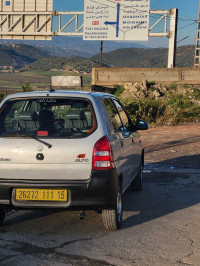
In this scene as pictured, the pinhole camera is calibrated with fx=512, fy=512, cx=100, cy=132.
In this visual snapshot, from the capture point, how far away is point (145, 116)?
2234 centimetres

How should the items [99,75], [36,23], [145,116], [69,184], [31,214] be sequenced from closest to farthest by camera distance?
[69,184]
[31,214]
[145,116]
[99,75]
[36,23]

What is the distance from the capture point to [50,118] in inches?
241

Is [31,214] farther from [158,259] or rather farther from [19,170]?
[158,259]

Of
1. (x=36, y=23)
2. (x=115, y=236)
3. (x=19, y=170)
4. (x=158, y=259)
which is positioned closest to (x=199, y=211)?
(x=115, y=236)

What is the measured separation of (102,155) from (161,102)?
1863 cm

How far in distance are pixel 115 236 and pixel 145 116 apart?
16643 mm

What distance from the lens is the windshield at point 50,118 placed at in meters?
5.88

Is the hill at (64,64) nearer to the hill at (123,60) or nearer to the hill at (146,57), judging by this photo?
the hill at (123,60)

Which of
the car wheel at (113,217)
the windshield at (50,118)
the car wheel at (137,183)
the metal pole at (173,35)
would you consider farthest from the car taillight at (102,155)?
the metal pole at (173,35)

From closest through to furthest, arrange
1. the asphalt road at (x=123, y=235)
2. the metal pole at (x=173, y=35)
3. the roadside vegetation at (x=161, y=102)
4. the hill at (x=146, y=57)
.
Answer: the asphalt road at (x=123, y=235), the roadside vegetation at (x=161, y=102), the metal pole at (x=173, y=35), the hill at (x=146, y=57)

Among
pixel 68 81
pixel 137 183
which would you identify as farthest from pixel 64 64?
pixel 137 183

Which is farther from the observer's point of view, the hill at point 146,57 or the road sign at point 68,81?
the hill at point 146,57

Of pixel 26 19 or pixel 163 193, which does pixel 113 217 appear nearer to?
pixel 163 193

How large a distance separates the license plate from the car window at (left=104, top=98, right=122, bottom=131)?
4.04ft
